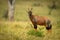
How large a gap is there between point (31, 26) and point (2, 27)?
4.27 feet

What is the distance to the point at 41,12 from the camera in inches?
794

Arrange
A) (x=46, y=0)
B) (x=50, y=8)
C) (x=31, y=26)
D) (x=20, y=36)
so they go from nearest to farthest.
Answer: (x=20, y=36), (x=31, y=26), (x=50, y=8), (x=46, y=0)

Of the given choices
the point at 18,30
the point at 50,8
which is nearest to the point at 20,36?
the point at 18,30

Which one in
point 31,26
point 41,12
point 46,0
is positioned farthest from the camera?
point 46,0

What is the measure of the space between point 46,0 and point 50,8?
13.1 feet

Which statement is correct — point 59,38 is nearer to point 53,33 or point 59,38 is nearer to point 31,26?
point 53,33

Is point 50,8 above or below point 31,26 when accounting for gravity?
below

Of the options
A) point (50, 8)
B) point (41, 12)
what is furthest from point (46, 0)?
point (41, 12)

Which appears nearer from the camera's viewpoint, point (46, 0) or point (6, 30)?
point (6, 30)

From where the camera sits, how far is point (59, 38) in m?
10.9

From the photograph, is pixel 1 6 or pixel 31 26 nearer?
pixel 31 26

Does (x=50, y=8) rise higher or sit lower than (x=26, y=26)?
lower

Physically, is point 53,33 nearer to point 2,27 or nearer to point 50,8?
point 2,27

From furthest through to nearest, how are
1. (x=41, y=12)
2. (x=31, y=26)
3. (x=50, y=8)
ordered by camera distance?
(x=50, y=8) → (x=41, y=12) → (x=31, y=26)
